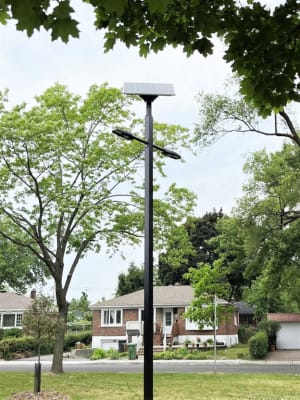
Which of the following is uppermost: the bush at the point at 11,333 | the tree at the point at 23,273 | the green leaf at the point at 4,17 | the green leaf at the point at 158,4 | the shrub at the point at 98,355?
the tree at the point at 23,273

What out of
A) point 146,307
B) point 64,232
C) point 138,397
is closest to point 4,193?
point 64,232

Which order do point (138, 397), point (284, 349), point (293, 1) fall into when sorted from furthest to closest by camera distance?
point (284, 349) < point (138, 397) < point (293, 1)

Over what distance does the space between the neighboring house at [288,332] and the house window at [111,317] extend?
11.4 meters

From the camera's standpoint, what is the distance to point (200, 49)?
5.38 m

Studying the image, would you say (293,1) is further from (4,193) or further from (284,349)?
(284,349)

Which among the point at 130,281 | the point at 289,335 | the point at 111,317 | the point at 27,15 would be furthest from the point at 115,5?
the point at 130,281

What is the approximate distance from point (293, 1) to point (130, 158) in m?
16.9

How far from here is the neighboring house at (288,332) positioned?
3862 cm

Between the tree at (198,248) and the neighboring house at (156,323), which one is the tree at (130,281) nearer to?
the tree at (198,248)

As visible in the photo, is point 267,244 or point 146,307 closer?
point 146,307

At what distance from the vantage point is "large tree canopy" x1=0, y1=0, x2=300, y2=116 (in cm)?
521

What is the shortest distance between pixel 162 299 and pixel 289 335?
962 centimetres

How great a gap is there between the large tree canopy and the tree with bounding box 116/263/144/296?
4948cm

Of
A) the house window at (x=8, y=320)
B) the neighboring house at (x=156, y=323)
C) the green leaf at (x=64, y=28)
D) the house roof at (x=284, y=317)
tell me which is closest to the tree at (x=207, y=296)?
the neighboring house at (x=156, y=323)
